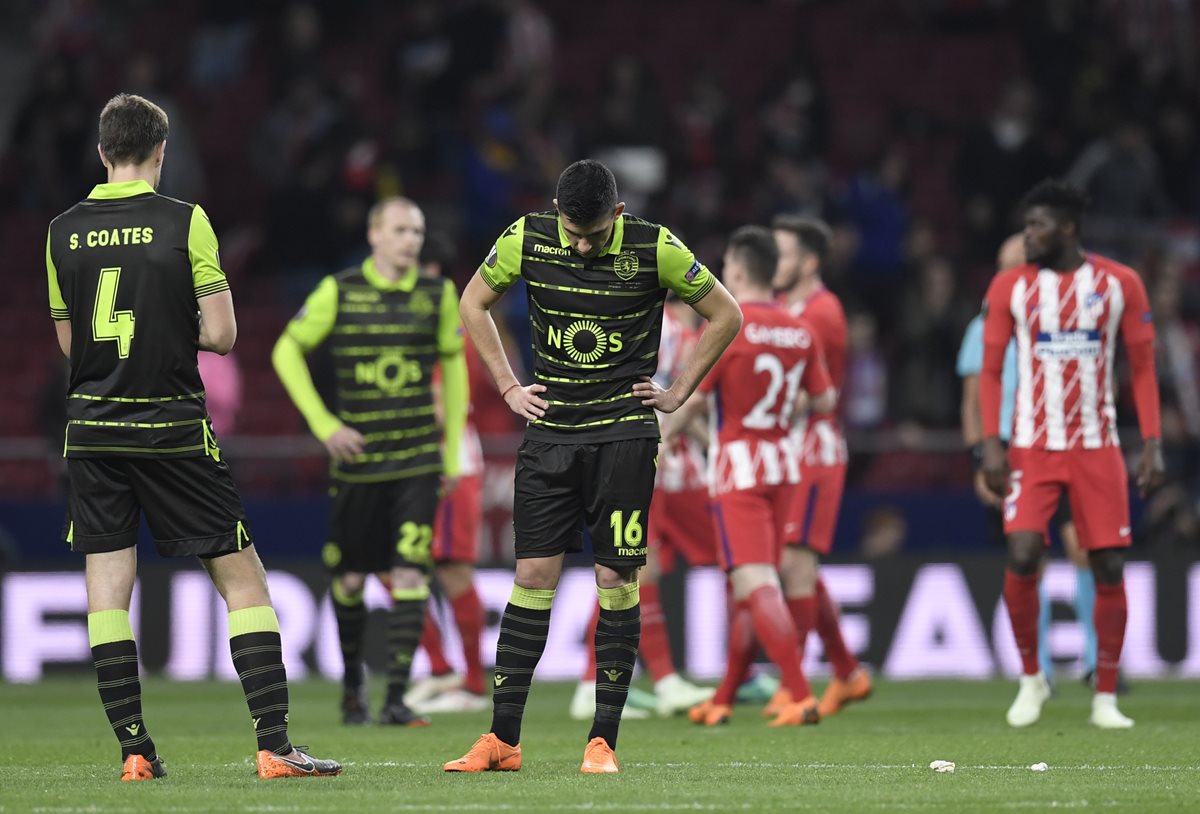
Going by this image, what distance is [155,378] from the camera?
729cm

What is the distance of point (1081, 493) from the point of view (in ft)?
32.5

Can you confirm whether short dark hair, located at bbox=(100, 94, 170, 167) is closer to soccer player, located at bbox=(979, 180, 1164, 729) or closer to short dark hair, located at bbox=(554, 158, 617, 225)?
short dark hair, located at bbox=(554, 158, 617, 225)

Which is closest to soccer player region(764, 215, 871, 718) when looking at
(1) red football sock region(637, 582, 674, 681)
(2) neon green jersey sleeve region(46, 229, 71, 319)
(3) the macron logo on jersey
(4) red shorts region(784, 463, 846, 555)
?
(4) red shorts region(784, 463, 846, 555)

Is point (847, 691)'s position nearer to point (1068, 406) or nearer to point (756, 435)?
point (756, 435)

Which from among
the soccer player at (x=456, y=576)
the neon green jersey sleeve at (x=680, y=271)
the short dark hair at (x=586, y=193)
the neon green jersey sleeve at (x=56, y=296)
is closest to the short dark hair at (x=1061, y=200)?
the neon green jersey sleeve at (x=680, y=271)

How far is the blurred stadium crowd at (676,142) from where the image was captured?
1773cm

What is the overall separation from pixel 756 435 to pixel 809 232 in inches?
67.2

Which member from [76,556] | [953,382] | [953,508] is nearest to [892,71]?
[953,382]

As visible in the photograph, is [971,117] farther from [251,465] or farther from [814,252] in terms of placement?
[814,252]

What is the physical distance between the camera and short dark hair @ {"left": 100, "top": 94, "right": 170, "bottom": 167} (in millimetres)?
7293

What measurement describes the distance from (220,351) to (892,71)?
667 inches

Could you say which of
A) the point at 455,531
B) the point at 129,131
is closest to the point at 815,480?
the point at 455,531

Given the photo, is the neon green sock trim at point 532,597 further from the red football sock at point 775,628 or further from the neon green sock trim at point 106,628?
the red football sock at point 775,628

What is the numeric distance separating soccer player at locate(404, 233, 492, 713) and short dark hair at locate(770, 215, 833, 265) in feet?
6.76
